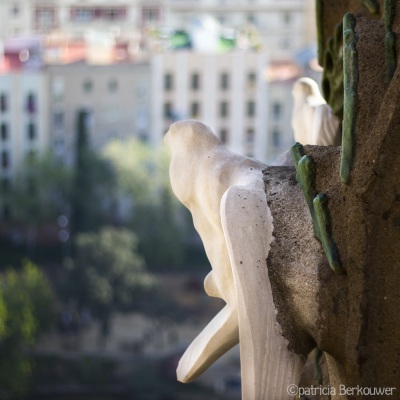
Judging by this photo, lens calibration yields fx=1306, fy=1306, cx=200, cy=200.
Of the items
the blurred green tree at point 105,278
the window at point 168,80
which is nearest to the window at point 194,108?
the window at point 168,80

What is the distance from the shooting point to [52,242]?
22500 mm

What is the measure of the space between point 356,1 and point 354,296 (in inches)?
27.9

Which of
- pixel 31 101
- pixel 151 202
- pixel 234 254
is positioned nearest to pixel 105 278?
pixel 151 202

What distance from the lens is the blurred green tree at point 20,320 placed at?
652 inches

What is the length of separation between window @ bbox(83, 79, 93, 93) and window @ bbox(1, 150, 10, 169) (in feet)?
5.85

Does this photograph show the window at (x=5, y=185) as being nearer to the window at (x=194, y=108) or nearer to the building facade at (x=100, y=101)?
the building facade at (x=100, y=101)

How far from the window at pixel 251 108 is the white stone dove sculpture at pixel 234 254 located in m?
20.6

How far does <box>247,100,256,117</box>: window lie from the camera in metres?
22.8

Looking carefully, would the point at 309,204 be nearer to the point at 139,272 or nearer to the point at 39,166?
the point at 139,272

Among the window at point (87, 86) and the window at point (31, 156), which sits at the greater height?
the window at point (87, 86)

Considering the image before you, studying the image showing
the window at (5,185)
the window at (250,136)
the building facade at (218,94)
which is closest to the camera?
the building facade at (218,94)

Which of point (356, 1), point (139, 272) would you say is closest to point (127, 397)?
point (139, 272)

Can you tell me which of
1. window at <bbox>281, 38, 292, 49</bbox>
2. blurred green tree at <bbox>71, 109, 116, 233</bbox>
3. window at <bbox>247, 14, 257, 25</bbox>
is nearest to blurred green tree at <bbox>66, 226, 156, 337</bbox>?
blurred green tree at <bbox>71, 109, 116, 233</bbox>

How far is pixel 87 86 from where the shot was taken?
22.7 metres
